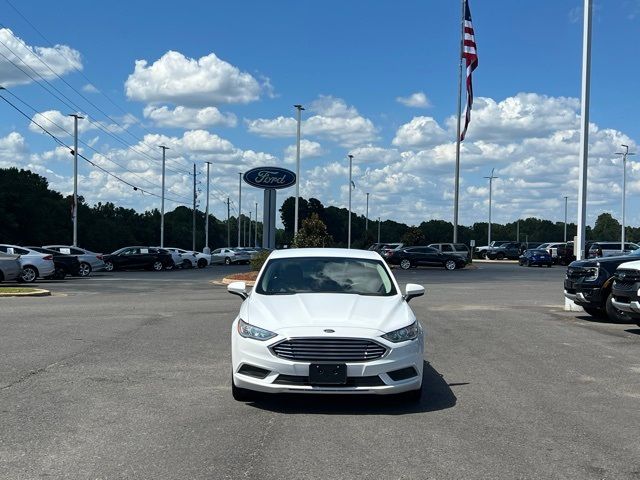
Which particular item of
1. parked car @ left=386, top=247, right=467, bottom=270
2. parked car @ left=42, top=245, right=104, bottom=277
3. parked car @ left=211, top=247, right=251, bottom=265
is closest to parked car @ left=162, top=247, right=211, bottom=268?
parked car @ left=211, top=247, right=251, bottom=265

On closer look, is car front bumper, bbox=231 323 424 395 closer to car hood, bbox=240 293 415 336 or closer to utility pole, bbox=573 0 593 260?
car hood, bbox=240 293 415 336

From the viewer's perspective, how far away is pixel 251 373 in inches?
269

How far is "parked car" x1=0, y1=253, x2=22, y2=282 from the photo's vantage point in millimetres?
25469

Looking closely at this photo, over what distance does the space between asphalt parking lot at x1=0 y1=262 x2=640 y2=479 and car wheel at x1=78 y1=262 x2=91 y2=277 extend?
24.7 m

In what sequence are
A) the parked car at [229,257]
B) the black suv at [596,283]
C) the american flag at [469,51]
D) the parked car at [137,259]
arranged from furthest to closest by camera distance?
the parked car at [229,257]
the parked car at [137,259]
the american flag at [469,51]
the black suv at [596,283]

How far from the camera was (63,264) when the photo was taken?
33844 mm

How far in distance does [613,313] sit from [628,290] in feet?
5.74

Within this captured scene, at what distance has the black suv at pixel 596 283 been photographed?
14766 mm

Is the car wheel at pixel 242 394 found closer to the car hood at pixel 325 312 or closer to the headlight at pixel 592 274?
the car hood at pixel 325 312

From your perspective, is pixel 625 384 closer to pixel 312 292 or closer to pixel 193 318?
pixel 312 292

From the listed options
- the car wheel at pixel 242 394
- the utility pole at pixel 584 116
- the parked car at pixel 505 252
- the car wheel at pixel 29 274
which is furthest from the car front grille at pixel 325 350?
the parked car at pixel 505 252

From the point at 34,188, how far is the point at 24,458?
76263 millimetres

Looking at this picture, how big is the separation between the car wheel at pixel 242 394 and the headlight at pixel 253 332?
21.5 inches

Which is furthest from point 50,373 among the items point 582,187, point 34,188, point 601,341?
point 34,188
